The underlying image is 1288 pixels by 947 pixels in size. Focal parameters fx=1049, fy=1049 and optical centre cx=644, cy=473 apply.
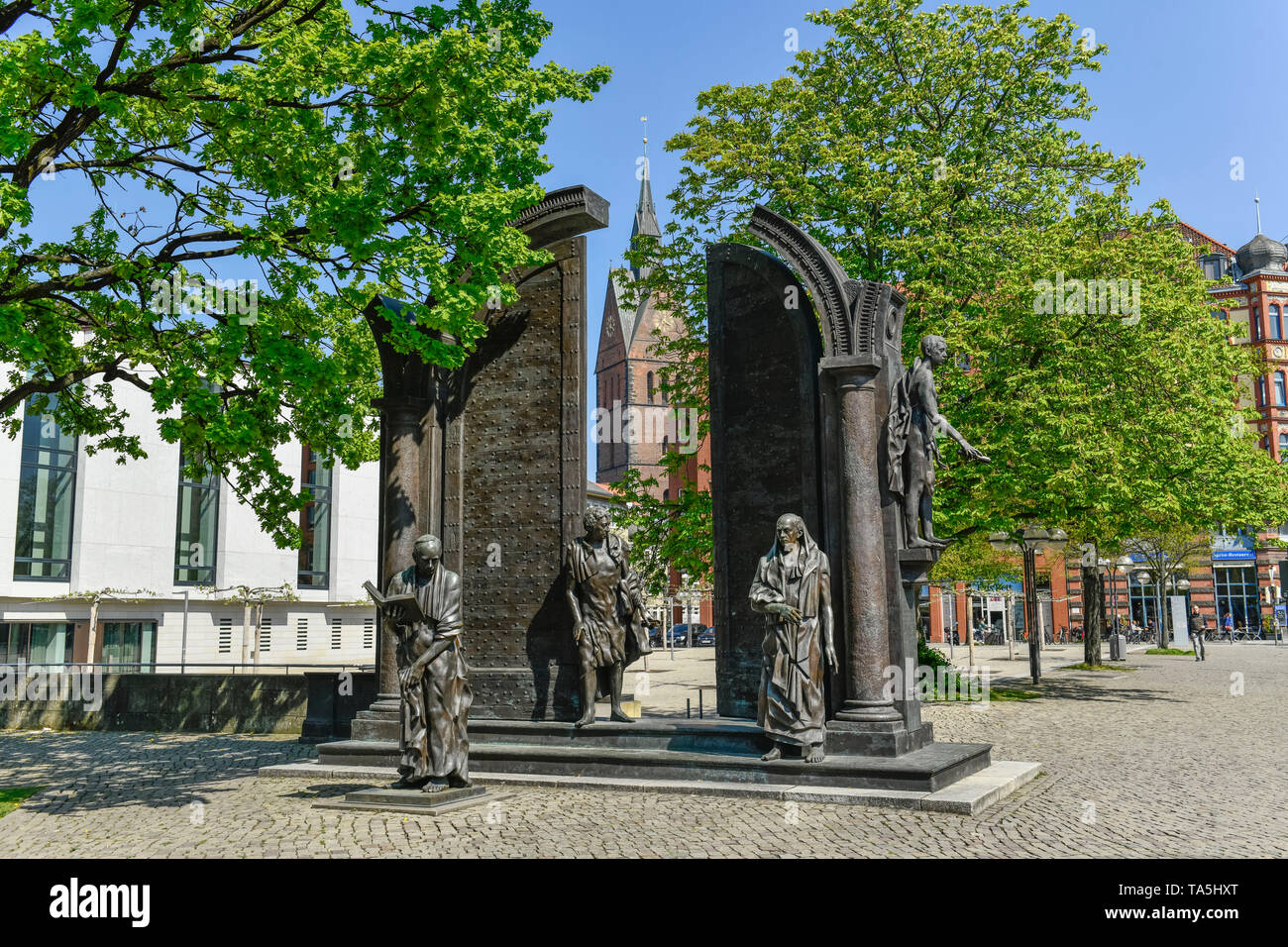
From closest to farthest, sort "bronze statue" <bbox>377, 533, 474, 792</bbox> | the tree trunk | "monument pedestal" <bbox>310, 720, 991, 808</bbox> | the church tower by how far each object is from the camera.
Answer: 1. "bronze statue" <bbox>377, 533, 474, 792</bbox>
2. "monument pedestal" <bbox>310, 720, 991, 808</bbox>
3. the tree trunk
4. the church tower

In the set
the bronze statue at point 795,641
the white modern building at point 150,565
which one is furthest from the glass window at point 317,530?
the bronze statue at point 795,641

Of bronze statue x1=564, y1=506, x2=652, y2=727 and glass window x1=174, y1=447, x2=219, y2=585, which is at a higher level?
glass window x1=174, y1=447, x2=219, y2=585

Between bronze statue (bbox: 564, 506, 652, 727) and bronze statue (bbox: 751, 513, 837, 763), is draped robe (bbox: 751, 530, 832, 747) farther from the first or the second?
bronze statue (bbox: 564, 506, 652, 727)

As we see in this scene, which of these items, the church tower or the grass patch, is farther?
the church tower

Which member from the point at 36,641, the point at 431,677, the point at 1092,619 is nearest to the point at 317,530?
the point at 36,641

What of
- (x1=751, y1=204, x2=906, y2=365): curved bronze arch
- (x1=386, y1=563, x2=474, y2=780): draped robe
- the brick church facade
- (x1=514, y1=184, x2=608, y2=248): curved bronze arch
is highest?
the brick church facade

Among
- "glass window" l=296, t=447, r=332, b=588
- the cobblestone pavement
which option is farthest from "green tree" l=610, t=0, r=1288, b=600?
"glass window" l=296, t=447, r=332, b=588

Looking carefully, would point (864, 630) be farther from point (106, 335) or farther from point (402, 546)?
point (106, 335)

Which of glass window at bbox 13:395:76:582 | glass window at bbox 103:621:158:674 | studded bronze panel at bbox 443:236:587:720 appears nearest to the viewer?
studded bronze panel at bbox 443:236:587:720

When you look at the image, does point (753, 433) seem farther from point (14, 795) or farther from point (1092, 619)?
point (1092, 619)

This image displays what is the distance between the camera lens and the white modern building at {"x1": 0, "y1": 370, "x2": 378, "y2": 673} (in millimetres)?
36969

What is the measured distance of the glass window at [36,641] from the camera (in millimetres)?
36219

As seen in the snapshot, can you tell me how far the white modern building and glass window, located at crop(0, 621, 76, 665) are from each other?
0.05 metres

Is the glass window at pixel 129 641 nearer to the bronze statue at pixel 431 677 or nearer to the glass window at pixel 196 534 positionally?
the glass window at pixel 196 534
